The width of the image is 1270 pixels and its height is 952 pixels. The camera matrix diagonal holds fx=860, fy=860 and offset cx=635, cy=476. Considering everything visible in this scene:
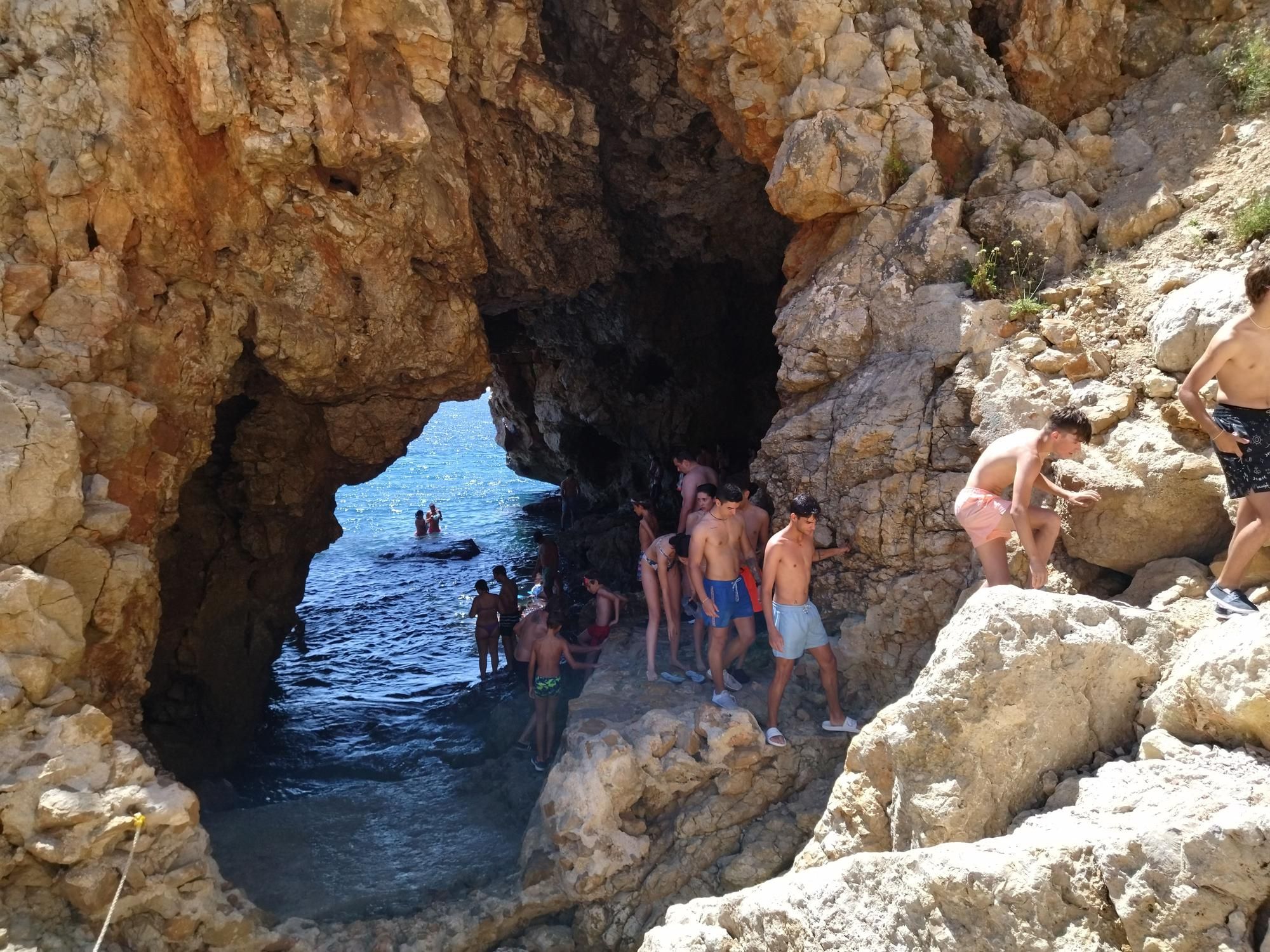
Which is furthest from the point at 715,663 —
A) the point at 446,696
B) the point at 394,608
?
the point at 394,608

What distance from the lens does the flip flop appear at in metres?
6.09

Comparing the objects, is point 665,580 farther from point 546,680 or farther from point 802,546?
point 802,546

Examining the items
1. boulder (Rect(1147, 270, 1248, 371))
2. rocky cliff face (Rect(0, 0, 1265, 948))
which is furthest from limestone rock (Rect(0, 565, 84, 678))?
boulder (Rect(1147, 270, 1248, 371))

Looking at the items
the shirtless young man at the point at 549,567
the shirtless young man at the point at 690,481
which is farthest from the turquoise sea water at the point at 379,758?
the shirtless young man at the point at 690,481

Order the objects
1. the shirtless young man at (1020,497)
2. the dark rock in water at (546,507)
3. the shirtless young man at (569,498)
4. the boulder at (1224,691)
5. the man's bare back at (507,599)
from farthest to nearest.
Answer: the dark rock in water at (546,507) < the shirtless young man at (569,498) < the man's bare back at (507,599) < the shirtless young man at (1020,497) < the boulder at (1224,691)

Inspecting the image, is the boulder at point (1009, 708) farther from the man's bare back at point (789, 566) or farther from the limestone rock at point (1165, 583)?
the man's bare back at point (789, 566)

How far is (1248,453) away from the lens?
4332mm

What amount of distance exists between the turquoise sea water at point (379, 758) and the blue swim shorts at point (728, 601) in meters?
2.30

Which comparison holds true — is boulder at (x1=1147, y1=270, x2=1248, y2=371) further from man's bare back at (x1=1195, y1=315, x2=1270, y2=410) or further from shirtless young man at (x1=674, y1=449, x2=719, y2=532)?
shirtless young man at (x1=674, y1=449, x2=719, y2=532)

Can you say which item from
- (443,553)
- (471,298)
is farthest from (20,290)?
(443,553)

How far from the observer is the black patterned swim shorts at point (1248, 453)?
14.1ft

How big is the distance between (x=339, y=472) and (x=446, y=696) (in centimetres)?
315

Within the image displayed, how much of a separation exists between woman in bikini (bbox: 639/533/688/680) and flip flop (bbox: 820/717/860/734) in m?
1.73

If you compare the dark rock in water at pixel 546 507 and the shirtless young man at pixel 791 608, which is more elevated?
the shirtless young man at pixel 791 608
